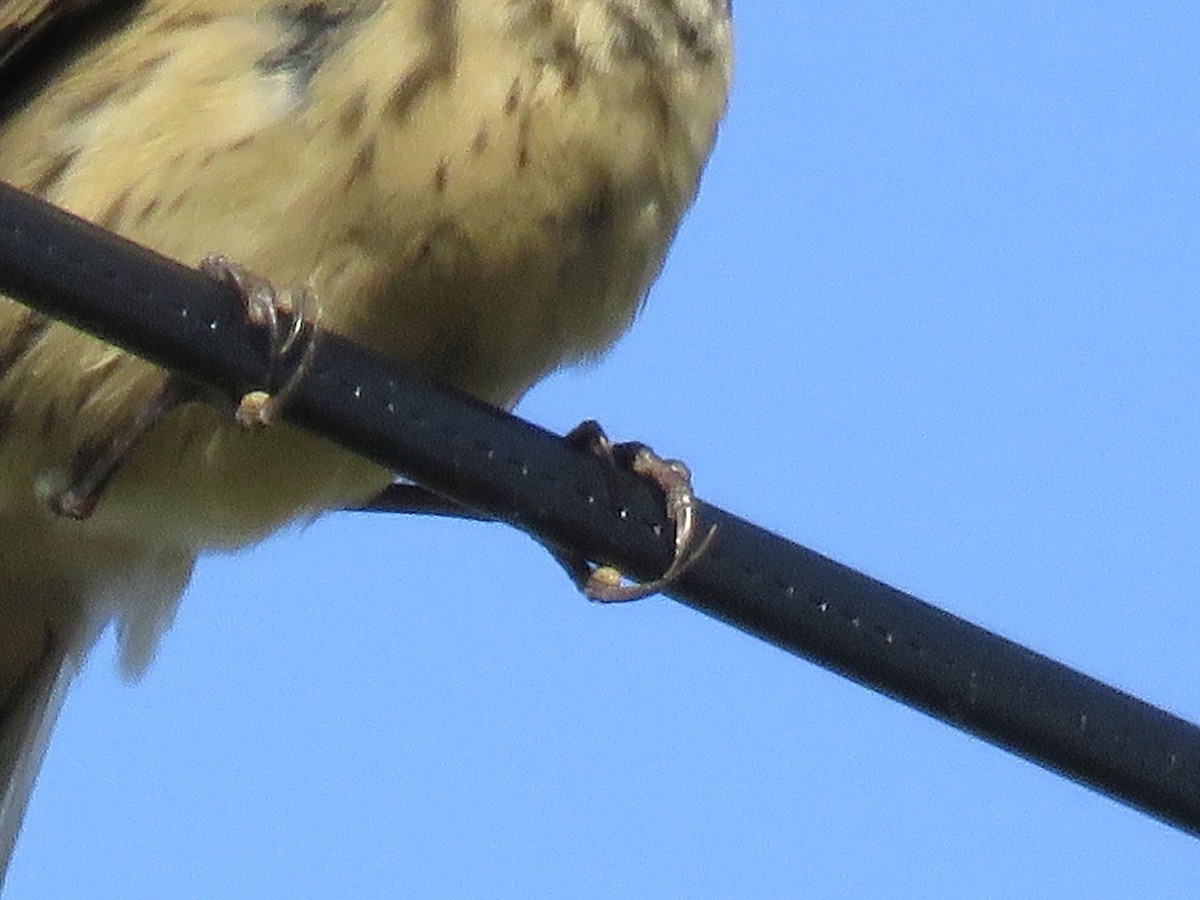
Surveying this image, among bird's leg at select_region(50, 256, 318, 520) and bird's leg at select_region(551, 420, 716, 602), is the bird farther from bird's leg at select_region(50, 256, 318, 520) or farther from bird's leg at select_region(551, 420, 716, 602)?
bird's leg at select_region(551, 420, 716, 602)

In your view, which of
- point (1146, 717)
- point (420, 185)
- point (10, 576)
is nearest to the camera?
point (1146, 717)

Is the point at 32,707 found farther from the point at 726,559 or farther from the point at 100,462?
the point at 726,559

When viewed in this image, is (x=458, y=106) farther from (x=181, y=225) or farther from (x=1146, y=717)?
(x=1146, y=717)

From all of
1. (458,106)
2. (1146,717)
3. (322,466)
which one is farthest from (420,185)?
(1146,717)

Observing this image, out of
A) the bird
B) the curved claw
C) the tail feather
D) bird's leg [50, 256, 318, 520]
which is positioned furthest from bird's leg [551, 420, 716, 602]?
the tail feather

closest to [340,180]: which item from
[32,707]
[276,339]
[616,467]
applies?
[616,467]

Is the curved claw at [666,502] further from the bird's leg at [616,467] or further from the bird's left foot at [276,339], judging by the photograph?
the bird's left foot at [276,339]
